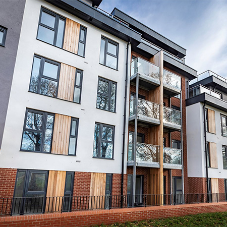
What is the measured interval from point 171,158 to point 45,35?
9638 millimetres

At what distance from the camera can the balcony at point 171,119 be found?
13.2 m

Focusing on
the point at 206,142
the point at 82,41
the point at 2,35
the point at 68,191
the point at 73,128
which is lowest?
the point at 68,191

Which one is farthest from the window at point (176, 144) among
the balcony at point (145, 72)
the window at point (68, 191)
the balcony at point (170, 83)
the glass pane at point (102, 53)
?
the window at point (68, 191)

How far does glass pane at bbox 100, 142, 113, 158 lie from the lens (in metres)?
10.8

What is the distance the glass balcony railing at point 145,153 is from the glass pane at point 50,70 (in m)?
5.35

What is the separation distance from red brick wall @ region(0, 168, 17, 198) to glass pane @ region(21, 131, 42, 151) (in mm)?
1042

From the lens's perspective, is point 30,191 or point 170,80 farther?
point 170,80

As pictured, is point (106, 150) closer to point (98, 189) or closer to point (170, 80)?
point (98, 189)

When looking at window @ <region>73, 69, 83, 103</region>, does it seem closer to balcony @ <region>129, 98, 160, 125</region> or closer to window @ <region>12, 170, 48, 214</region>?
balcony @ <region>129, 98, 160, 125</region>

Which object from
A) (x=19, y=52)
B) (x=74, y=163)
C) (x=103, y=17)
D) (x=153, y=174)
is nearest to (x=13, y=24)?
(x=19, y=52)

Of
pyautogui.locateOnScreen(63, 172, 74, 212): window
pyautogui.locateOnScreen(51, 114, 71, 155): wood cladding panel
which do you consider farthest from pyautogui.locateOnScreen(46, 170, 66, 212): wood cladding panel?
pyautogui.locateOnScreen(51, 114, 71, 155): wood cladding panel

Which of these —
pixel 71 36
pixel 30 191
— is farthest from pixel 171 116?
pixel 30 191

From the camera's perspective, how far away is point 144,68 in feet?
42.3

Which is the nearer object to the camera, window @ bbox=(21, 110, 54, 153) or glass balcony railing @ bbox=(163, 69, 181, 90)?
window @ bbox=(21, 110, 54, 153)
